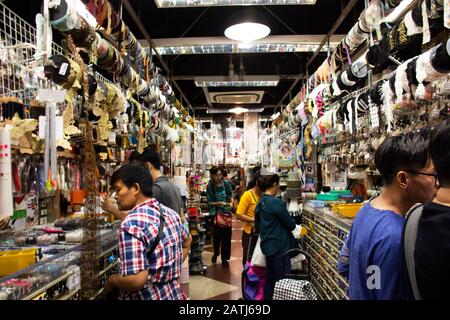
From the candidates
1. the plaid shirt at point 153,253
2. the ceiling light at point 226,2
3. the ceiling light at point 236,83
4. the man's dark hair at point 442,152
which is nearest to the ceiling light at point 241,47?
the ceiling light at point 226,2

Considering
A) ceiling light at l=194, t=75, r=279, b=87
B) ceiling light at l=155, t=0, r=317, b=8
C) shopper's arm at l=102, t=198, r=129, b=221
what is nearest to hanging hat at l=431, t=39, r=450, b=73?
ceiling light at l=155, t=0, r=317, b=8

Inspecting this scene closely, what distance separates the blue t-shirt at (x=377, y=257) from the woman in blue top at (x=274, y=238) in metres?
1.99

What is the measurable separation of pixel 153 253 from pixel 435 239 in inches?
50.1

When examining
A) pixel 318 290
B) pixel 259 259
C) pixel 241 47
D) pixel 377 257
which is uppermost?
pixel 241 47

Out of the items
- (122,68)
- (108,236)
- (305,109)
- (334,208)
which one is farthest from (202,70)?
(108,236)

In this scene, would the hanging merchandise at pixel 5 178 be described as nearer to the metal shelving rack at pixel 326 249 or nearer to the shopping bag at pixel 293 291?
the shopping bag at pixel 293 291

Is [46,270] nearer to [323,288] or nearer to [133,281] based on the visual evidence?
[133,281]

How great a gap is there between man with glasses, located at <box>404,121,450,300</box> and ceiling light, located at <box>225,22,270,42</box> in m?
3.33

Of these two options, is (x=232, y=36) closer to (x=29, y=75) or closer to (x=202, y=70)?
(x=29, y=75)

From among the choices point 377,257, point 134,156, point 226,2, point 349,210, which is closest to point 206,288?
point 134,156

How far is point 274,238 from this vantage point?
3488 mm

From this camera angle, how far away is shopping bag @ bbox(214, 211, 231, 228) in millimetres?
5902
